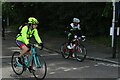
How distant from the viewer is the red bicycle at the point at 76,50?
1284 centimetres

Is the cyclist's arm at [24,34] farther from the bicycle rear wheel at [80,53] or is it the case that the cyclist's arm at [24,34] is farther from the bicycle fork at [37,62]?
the bicycle rear wheel at [80,53]

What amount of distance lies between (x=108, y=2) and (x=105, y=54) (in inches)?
212

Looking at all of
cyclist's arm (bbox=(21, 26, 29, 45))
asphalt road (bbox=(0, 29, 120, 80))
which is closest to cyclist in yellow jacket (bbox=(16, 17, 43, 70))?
cyclist's arm (bbox=(21, 26, 29, 45))

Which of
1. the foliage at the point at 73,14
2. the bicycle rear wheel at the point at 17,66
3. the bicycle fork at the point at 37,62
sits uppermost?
the foliage at the point at 73,14

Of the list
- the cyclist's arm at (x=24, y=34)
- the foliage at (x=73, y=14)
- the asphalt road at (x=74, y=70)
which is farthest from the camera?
the foliage at (x=73, y=14)

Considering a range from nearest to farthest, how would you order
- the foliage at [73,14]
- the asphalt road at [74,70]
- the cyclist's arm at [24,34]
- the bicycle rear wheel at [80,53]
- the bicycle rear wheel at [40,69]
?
the bicycle rear wheel at [40,69]
the cyclist's arm at [24,34]
the asphalt road at [74,70]
the bicycle rear wheel at [80,53]
the foliage at [73,14]

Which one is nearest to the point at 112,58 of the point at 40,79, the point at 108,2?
the point at 40,79

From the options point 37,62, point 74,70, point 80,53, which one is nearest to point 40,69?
point 37,62

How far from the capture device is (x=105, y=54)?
14.5 metres

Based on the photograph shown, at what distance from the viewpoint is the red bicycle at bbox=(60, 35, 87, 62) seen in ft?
42.1

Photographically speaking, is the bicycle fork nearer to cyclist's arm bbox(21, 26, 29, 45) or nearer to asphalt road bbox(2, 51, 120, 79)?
cyclist's arm bbox(21, 26, 29, 45)

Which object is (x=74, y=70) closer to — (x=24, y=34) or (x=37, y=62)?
(x=37, y=62)

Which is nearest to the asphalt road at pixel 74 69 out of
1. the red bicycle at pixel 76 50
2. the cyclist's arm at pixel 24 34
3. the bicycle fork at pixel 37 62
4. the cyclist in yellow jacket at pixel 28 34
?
the red bicycle at pixel 76 50

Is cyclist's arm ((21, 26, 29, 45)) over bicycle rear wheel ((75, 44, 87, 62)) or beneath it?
over
